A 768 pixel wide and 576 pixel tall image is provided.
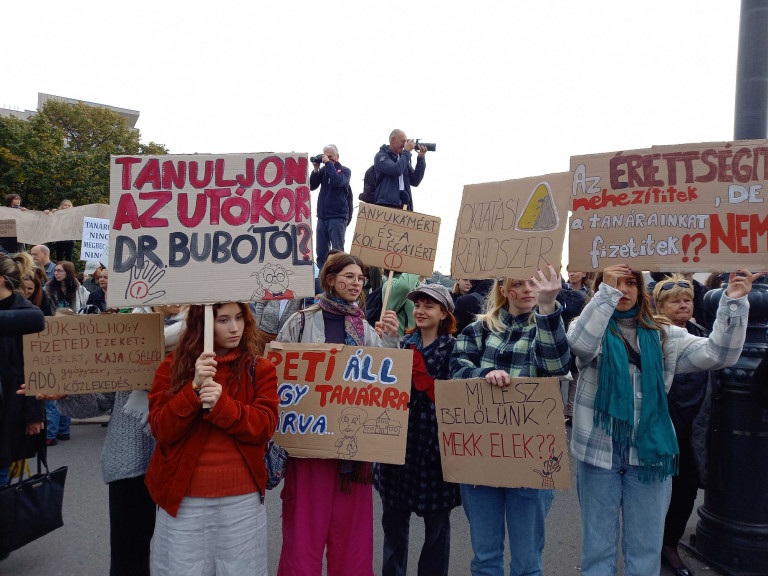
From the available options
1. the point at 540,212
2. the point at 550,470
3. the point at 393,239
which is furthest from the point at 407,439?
the point at 393,239

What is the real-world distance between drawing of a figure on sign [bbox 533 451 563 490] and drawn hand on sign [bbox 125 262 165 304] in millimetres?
2082

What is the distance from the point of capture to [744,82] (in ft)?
13.8

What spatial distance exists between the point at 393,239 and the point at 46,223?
884 cm

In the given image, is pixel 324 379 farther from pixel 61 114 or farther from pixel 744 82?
pixel 61 114

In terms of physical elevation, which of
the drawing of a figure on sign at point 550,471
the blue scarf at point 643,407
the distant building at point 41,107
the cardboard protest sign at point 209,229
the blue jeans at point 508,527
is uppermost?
the distant building at point 41,107

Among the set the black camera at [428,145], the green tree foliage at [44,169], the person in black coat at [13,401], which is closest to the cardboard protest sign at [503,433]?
the person in black coat at [13,401]

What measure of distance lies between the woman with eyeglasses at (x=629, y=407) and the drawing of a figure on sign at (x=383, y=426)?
952 millimetres

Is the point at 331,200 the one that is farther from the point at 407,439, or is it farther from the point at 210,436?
the point at 210,436

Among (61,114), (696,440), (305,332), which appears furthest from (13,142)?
(696,440)

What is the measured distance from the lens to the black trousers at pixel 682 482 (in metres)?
3.90

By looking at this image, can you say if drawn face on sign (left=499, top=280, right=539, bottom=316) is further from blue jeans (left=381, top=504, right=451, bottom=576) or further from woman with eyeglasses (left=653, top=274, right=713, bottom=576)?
woman with eyeglasses (left=653, top=274, right=713, bottom=576)

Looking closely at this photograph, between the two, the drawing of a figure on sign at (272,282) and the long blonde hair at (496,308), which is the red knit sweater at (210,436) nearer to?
the drawing of a figure on sign at (272,282)

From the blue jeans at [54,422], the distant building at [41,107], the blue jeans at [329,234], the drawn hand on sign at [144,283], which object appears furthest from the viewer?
the distant building at [41,107]

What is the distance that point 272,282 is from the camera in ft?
9.38
